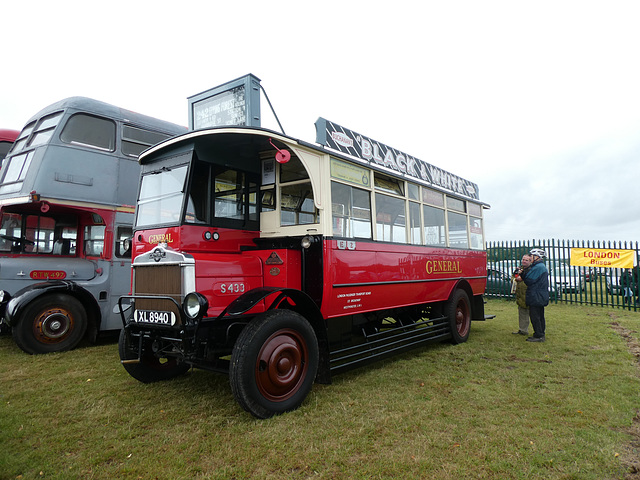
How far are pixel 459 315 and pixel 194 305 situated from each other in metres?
5.36

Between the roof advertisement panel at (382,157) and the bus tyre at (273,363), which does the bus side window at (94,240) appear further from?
the bus tyre at (273,363)

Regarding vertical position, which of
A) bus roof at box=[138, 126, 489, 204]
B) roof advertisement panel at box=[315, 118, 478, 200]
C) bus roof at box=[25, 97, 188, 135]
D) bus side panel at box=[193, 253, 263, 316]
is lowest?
bus side panel at box=[193, 253, 263, 316]

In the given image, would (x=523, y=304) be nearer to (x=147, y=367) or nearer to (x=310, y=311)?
(x=310, y=311)

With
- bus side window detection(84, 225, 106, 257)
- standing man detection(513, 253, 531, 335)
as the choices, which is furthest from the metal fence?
bus side window detection(84, 225, 106, 257)

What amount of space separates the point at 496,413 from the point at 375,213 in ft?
9.08

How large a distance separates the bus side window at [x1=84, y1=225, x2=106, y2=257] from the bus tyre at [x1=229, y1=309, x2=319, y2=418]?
191 inches

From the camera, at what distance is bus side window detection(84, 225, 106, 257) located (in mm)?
7234

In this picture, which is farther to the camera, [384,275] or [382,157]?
[382,157]

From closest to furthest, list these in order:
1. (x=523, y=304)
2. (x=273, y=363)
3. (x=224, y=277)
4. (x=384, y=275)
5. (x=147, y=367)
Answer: (x=273, y=363) → (x=224, y=277) → (x=147, y=367) → (x=384, y=275) → (x=523, y=304)

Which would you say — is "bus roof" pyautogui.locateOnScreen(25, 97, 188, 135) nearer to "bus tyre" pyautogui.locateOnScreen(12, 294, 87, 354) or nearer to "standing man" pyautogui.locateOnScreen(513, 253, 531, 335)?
"bus tyre" pyautogui.locateOnScreen(12, 294, 87, 354)

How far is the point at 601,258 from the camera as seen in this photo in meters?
12.6

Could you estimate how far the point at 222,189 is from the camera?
4.62m

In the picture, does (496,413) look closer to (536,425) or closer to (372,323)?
(536,425)

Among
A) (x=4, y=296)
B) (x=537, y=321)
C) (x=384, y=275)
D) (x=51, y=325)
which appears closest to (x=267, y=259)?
(x=384, y=275)
